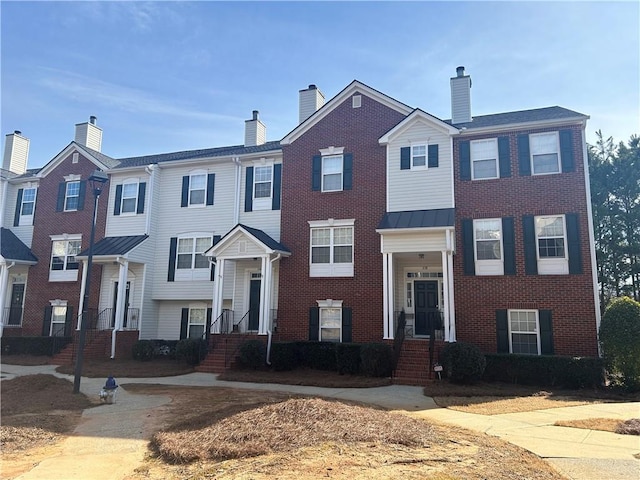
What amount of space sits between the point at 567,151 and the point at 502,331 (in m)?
6.66

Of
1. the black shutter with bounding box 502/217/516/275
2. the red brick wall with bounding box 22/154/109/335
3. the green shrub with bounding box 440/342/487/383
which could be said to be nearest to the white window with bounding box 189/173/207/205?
the red brick wall with bounding box 22/154/109/335

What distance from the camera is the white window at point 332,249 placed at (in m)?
18.6

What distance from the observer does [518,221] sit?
16812 millimetres

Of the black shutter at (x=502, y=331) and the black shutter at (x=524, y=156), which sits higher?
the black shutter at (x=524, y=156)

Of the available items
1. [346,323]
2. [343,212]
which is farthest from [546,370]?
[343,212]

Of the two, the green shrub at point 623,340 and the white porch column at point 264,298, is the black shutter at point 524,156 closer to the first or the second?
the green shrub at point 623,340

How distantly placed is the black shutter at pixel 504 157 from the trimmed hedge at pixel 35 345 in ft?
63.2

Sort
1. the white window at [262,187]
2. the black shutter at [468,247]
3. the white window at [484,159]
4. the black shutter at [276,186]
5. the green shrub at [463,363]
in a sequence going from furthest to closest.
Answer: the white window at [262,187], the black shutter at [276,186], the white window at [484,159], the black shutter at [468,247], the green shrub at [463,363]

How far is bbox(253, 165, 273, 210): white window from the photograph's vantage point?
67.7ft

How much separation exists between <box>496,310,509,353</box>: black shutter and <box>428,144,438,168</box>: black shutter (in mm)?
5837

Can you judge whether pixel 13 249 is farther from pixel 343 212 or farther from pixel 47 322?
pixel 343 212

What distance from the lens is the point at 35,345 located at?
21.1 m

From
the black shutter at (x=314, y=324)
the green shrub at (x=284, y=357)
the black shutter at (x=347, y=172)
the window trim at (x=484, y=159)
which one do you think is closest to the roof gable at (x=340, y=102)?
the black shutter at (x=347, y=172)

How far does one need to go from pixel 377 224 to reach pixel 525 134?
20.4 ft
